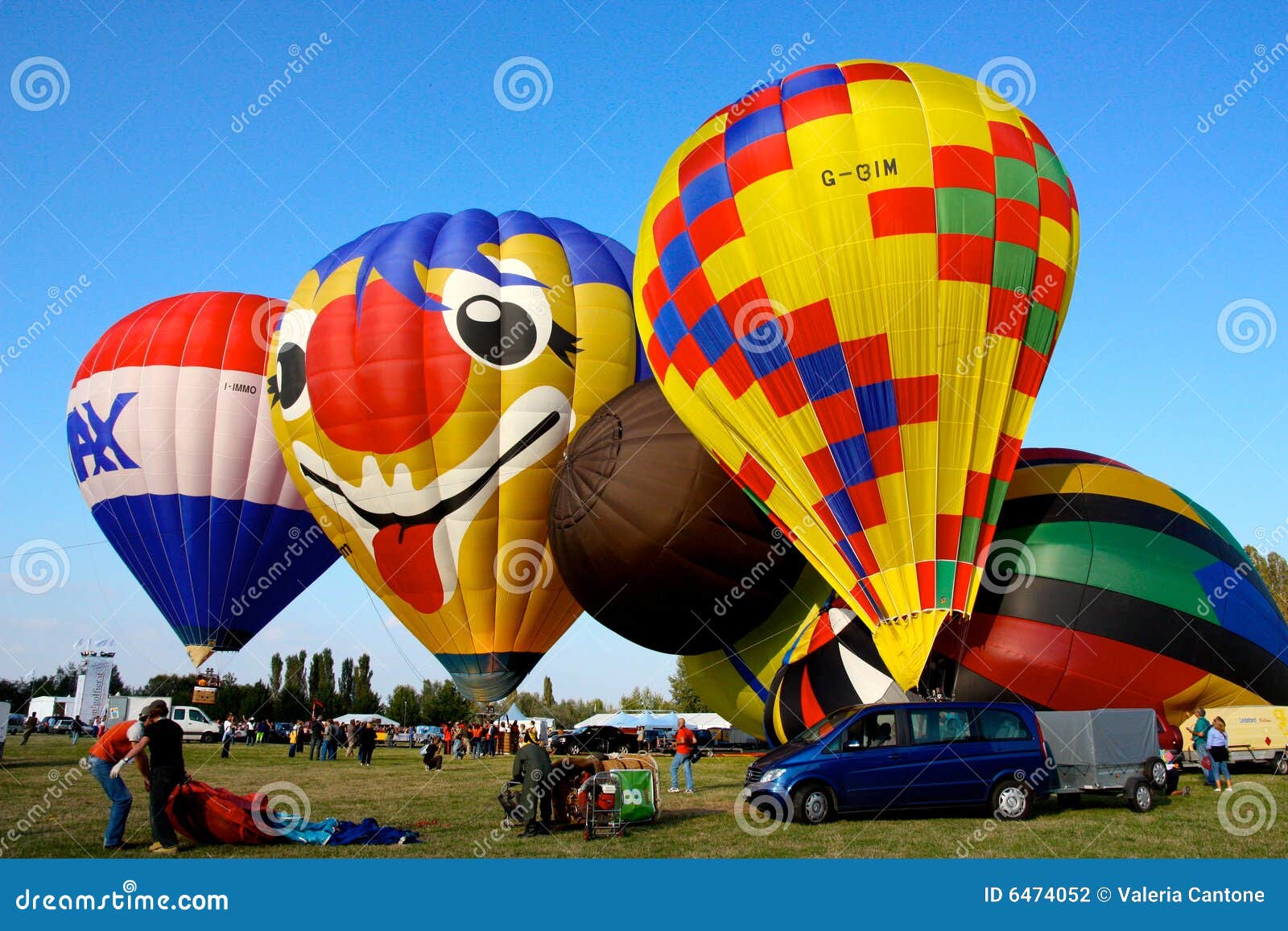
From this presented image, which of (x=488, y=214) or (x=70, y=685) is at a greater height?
(x=488, y=214)

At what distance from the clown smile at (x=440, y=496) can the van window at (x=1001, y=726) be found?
36.7 ft

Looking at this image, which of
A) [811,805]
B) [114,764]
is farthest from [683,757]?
[114,764]

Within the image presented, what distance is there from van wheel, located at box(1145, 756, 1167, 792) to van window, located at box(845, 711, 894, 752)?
10.2 feet

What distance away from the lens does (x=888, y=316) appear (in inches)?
495

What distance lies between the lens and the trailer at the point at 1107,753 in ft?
35.3

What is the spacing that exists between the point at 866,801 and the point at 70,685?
81116mm

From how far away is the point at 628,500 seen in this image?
48.9 feet

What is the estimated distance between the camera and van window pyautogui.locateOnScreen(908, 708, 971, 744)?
397 inches

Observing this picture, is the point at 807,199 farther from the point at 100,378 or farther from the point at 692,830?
the point at 100,378

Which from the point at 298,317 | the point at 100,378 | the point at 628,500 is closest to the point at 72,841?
the point at 628,500

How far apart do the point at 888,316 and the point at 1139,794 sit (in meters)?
5.97

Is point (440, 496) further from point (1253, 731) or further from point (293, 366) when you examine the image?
point (1253, 731)
